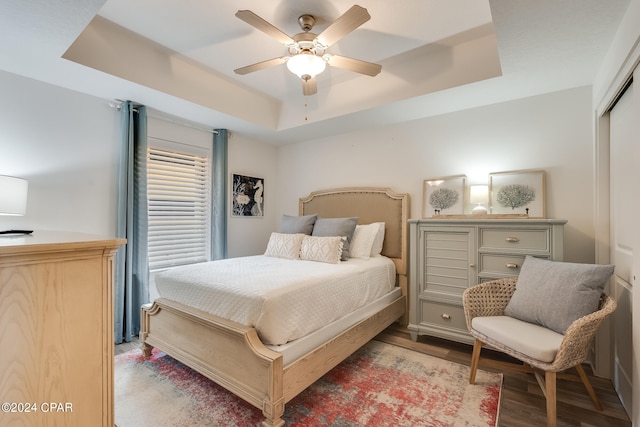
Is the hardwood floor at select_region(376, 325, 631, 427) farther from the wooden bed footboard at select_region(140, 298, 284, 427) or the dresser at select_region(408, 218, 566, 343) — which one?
the wooden bed footboard at select_region(140, 298, 284, 427)

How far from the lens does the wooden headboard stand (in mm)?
3311

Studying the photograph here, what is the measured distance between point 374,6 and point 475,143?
1722mm

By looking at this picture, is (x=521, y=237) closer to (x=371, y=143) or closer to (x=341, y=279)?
(x=341, y=279)

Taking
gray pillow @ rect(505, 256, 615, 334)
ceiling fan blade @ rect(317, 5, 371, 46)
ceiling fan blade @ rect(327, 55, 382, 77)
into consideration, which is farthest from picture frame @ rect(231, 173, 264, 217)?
gray pillow @ rect(505, 256, 615, 334)

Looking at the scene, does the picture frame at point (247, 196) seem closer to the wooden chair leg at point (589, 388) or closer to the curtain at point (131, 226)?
the curtain at point (131, 226)

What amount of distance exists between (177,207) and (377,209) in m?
2.44

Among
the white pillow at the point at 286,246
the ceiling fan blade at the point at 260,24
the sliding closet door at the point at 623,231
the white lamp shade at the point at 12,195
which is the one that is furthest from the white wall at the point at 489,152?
the white lamp shade at the point at 12,195

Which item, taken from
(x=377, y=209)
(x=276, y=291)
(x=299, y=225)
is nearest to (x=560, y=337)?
(x=276, y=291)

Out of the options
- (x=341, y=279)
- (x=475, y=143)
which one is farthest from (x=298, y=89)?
(x=341, y=279)

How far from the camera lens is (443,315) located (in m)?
2.60

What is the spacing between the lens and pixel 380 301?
2.76 meters

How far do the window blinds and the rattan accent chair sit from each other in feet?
10.1

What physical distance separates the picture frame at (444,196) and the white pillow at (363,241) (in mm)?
616

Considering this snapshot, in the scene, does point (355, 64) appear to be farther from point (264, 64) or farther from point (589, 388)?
point (589, 388)
